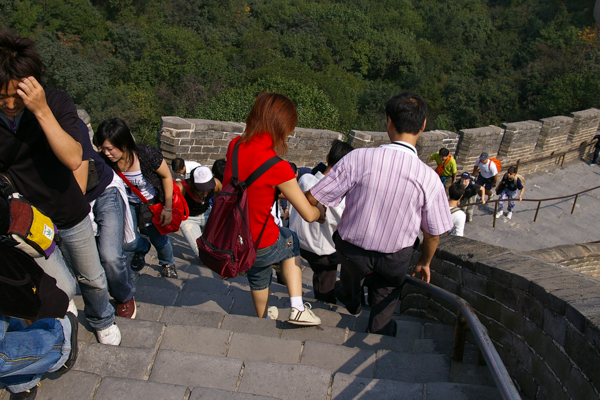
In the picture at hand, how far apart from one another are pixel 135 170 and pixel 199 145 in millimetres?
3887

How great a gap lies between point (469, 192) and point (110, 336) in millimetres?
7326

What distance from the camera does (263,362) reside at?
102 inches

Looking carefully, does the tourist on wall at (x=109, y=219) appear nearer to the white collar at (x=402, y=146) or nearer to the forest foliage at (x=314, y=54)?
the white collar at (x=402, y=146)

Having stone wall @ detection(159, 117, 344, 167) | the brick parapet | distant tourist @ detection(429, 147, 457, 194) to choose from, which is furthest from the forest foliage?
stone wall @ detection(159, 117, 344, 167)

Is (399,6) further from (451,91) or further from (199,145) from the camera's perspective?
(199,145)

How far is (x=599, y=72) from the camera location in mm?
20531

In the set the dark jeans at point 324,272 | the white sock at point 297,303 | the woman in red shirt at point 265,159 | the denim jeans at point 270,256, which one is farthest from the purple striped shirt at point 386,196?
the dark jeans at point 324,272

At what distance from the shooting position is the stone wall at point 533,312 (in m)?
2.22

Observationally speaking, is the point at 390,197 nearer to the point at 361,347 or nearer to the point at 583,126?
the point at 361,347

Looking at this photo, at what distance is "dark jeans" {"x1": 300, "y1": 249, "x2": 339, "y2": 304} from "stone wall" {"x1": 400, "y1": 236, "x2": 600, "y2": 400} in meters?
0.81

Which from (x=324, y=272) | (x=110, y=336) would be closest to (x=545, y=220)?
(x=324, y=272)

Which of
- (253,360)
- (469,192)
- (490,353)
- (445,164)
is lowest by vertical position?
(469,192)

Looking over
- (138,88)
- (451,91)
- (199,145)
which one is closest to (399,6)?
(451,91)

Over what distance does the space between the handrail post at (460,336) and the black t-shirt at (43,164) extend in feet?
6.56
